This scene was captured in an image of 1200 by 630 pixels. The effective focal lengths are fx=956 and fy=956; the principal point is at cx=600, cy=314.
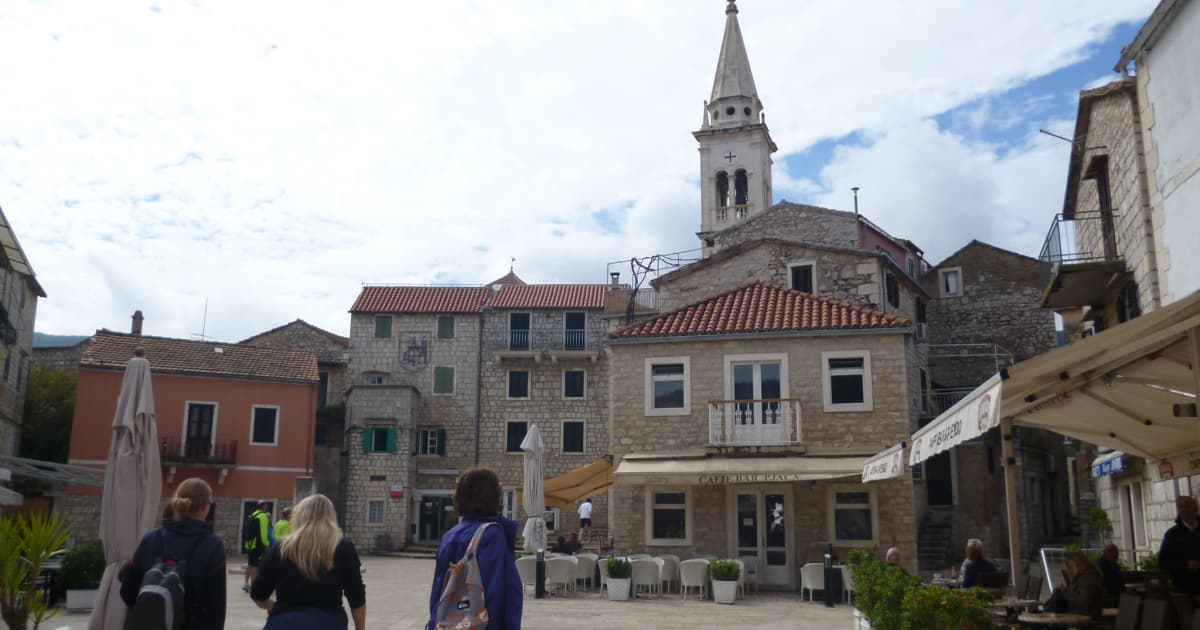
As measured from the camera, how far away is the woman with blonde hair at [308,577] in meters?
4.70

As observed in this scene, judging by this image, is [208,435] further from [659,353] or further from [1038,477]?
[1038,477]

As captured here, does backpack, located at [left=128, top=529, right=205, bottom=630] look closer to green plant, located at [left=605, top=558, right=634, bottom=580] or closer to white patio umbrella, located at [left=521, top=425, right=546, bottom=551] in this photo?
green plant, located at [left=605, top=558, right=634, bottom=580]

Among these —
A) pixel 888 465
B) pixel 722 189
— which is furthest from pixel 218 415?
pixel 722 189

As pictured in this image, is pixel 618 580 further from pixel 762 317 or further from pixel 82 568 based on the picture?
pixel 82 568

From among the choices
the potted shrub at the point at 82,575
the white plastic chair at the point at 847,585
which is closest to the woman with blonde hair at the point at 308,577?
the potted shrub at the point at 82,575

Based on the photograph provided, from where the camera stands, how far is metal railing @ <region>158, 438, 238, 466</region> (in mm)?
30188

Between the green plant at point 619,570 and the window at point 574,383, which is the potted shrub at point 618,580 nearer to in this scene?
the green plant at point 619,570

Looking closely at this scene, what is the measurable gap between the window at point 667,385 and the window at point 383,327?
62.8 ft

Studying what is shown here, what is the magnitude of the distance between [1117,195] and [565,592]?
11.4 m

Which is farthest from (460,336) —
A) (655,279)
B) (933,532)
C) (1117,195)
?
(1117,195)

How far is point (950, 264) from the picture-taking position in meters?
33.6

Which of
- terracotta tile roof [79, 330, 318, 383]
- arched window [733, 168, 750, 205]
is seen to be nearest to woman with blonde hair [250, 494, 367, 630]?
terracotta tile roof [79, 330, 318, 383]

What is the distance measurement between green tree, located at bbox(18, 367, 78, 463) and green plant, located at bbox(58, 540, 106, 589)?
20185 millimetres

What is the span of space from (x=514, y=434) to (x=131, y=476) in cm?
2836
